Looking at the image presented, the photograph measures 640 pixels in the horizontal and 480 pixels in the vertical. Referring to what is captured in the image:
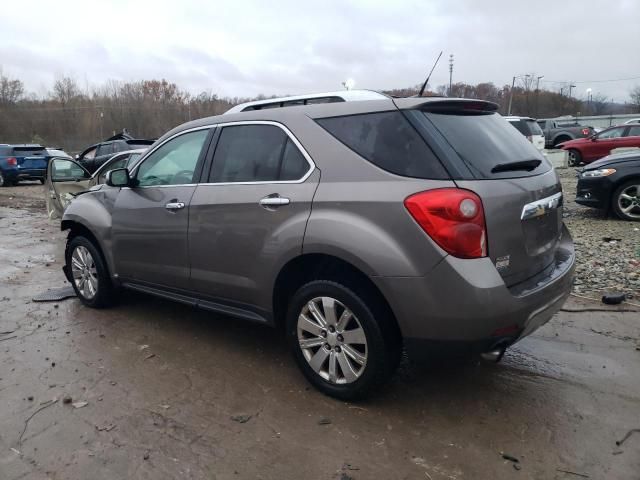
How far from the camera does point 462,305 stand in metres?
2.56

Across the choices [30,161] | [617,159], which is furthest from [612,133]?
[30,161]

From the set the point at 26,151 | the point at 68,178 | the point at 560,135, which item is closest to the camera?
the point at 68,178

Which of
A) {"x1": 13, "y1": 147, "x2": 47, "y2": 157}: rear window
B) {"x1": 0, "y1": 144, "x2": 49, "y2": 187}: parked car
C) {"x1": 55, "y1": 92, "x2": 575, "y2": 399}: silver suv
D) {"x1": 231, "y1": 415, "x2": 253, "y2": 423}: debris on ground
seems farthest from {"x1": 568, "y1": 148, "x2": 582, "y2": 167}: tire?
{"x1": 13, "y1": 147, "x2": 47, "y2": 157}: rear window

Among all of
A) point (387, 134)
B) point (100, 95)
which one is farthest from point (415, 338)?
point (100, 95)

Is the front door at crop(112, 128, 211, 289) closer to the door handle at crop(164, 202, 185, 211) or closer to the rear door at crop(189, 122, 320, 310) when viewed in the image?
the door handle at crop(164, 202, 185, 211)

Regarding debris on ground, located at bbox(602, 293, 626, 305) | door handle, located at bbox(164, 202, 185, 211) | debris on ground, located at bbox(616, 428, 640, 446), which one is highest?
door handle, located at bbox(164, 202, 185, 211)

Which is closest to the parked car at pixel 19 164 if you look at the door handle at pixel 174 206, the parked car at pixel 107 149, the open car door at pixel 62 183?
the parked car at pixel 107 149

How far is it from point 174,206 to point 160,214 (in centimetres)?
21

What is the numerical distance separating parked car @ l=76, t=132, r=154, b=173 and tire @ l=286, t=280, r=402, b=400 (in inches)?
516

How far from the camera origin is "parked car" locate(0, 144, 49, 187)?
739 inches

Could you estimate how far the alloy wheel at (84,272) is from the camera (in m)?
4.83

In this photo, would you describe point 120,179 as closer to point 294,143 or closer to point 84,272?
point 84,272

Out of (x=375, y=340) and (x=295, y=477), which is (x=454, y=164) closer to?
(x=375, y=340)

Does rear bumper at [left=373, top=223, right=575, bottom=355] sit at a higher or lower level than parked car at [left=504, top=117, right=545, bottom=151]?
lower
